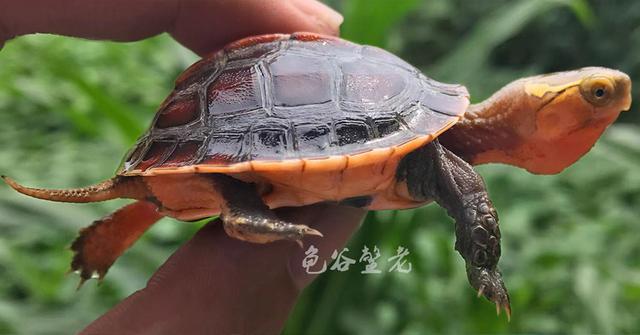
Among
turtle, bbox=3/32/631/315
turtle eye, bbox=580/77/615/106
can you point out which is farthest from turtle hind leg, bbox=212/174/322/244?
turtle eye, bbox=580/77/615/106

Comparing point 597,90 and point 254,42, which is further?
point 254,42

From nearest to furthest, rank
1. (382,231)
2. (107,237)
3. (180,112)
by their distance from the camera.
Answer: (180,112) → (107,237) → (382,231)

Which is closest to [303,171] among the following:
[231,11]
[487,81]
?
[231,11]

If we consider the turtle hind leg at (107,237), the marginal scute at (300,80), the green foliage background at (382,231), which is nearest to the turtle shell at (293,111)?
the marginal scute at (300,80)

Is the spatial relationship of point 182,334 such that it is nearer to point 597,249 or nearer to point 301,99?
point 301,99

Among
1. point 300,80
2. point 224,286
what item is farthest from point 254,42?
point 224,286

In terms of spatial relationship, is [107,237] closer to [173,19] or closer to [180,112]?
[180,112]
